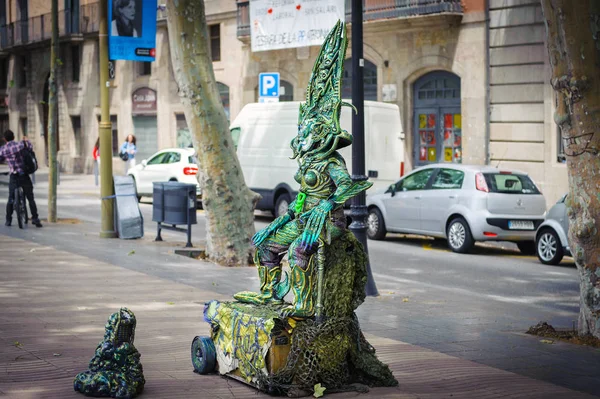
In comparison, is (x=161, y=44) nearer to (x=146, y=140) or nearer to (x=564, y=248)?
(x=146, y=140)

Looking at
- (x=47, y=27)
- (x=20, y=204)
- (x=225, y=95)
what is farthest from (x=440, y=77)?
(x=47, y=27)

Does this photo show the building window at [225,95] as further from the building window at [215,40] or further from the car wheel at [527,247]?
the car wheel at [527,247]

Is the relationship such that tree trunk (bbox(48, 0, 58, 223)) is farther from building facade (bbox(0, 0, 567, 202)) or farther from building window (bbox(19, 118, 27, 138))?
building window (bbox(19, 118, 27, 138))

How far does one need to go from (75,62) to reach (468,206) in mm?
32603

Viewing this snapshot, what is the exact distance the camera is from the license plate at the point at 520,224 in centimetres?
1738

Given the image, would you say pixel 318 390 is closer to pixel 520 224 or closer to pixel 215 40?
pixel 520 224

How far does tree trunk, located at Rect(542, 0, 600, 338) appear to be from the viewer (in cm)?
919

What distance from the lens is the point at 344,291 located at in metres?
7.18

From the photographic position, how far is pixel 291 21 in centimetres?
3019

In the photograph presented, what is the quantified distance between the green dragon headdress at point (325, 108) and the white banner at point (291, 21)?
797 inches

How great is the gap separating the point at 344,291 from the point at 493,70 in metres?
19.8

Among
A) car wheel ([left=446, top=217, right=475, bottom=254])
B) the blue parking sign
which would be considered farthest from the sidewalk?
the blue parking sign

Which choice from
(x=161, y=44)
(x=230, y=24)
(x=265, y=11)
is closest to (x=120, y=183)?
(x=265, y=11)

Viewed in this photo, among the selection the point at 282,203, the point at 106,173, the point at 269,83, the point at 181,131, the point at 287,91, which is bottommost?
the point at 282,203
